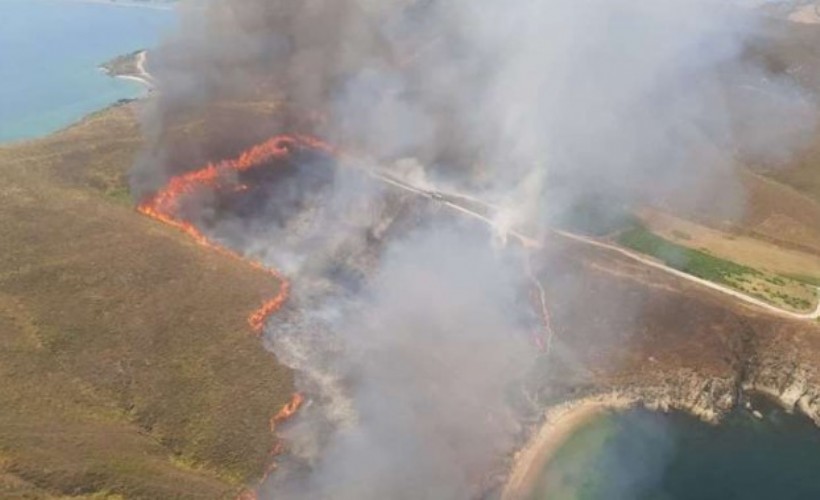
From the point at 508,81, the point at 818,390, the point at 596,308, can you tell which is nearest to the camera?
the point at 818,390

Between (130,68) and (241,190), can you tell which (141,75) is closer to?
(130,68)

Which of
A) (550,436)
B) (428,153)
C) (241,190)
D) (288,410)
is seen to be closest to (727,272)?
(550,436)

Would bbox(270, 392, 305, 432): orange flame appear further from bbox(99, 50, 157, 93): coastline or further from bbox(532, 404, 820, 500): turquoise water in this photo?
bbox(99, 50, 157, 93): coastline

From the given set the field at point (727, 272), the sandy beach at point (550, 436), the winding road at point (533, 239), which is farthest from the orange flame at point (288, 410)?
the field at point (727, 272)

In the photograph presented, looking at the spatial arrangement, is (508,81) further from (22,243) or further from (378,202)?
(22,243)

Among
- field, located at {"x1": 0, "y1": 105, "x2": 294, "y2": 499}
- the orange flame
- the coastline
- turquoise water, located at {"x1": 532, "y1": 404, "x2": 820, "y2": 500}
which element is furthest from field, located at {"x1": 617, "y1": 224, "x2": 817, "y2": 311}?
the coastline

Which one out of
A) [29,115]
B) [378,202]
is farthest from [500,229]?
[29,115]

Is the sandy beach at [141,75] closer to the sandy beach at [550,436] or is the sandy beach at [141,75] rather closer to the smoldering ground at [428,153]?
the smoldering ground at [428,153]
